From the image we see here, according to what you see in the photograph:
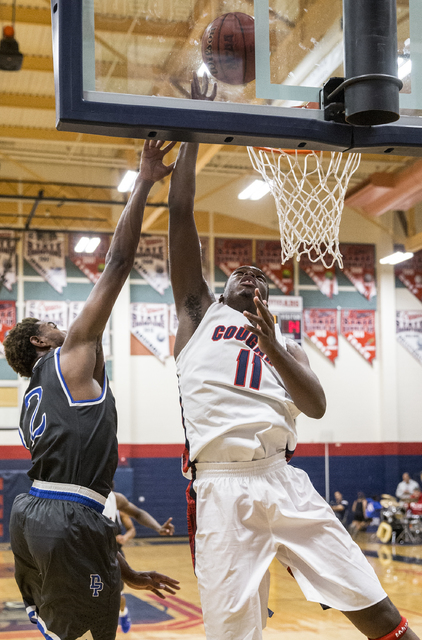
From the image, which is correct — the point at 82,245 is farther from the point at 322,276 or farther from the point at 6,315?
the point at 322,276

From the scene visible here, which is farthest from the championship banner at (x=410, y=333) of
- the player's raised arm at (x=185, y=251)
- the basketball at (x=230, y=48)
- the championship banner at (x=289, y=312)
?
the basketball at (x=230, y=48)

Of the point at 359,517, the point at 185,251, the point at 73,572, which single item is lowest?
the point at 359,517

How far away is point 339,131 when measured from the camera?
2.58 meters

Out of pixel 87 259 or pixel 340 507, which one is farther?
pixel 87 259

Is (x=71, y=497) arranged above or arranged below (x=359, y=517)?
above

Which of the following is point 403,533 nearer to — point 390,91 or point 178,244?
point 178,244

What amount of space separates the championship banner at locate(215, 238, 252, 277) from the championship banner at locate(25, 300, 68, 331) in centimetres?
357

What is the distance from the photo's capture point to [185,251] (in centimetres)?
367

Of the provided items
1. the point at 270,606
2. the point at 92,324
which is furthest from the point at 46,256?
the point at 92,324

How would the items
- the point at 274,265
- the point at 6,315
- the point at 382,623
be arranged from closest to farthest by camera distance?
1. the point at 382,623
2. the point at 6,315
3. the point at 274,265

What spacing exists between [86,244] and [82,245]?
91 millimetres

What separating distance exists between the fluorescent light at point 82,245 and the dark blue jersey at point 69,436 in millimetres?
12339

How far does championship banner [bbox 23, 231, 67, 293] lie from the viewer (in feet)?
→ 49.6

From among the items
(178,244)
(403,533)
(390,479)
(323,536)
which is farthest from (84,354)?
(390,479)
